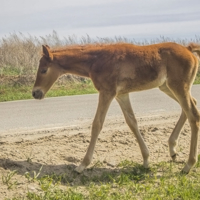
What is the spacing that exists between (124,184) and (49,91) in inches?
360

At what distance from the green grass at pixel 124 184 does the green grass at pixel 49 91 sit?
755cm

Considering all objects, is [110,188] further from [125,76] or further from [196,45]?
[196,45]

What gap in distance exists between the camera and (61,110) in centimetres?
1091

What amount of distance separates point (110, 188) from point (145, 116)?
14.3ft

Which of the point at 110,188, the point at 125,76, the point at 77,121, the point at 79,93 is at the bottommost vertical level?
the point at 79,93

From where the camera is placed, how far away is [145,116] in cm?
979

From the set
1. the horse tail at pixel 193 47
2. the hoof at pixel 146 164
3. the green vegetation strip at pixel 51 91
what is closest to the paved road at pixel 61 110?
the green vegetation strip at pixel 51 91

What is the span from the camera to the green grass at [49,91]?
1347cm

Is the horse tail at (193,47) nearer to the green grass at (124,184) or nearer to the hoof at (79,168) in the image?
the green grass at (124,184)

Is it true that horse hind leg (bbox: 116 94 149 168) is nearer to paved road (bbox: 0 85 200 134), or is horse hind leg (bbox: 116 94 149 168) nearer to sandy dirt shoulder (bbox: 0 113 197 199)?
sandy dirt shoulder (bbox: 0 113 197 199)

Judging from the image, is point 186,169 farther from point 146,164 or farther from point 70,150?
point 70,150

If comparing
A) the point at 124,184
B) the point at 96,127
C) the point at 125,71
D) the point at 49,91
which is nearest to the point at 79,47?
the point at 125,71

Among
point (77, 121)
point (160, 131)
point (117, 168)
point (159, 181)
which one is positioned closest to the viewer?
point (159, 181)

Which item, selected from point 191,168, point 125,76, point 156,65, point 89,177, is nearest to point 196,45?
point 156,65
